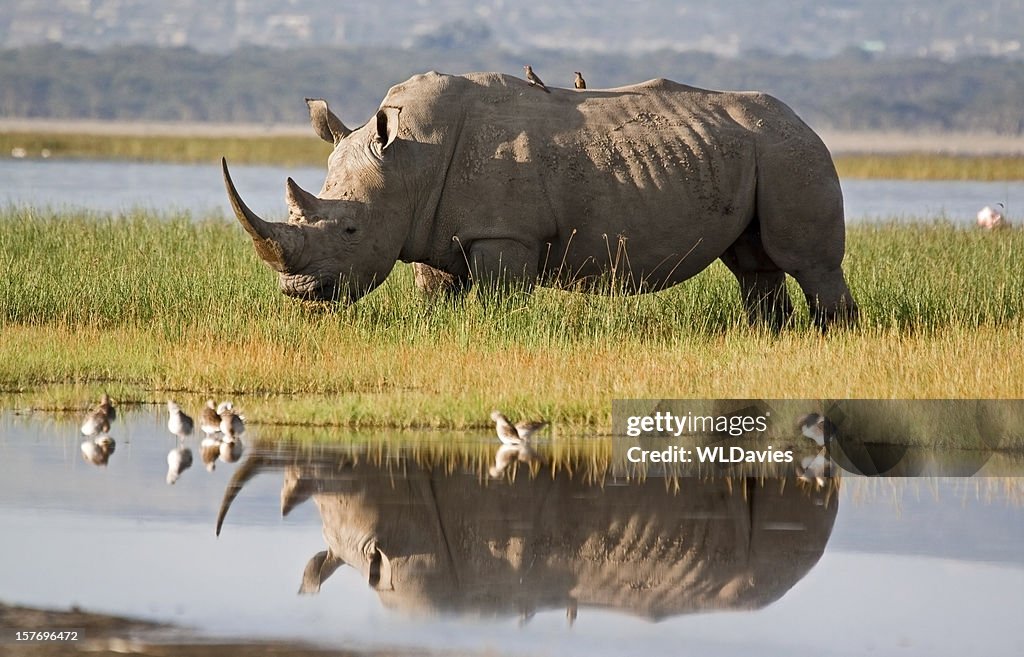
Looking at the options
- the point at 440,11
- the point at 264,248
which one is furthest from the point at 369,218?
the point at 440,11

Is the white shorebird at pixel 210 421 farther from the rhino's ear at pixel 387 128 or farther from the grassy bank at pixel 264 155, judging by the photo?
the grassy bank at pixel 264 155

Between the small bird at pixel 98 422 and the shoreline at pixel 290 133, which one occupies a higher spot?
the shoreline at pixel 290 133

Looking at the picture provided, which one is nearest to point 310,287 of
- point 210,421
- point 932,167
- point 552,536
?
point 210,421

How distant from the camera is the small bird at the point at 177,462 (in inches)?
335

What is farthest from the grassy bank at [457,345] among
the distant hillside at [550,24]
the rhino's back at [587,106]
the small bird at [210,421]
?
the distant hillside at [550,24]

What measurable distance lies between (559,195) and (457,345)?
4.65 feet

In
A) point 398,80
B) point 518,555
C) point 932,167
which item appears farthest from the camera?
point 398,80

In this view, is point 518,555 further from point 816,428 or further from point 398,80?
point 398,80

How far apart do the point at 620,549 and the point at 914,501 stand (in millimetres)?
1658

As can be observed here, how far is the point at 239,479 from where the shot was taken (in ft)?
27.4

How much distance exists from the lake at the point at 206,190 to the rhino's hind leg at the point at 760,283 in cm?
1074

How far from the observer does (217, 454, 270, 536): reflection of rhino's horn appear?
7752mm

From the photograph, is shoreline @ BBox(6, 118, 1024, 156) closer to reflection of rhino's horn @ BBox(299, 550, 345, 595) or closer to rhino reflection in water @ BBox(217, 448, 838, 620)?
rhino reflection in water @ BBox(217, 448, 838, 620)

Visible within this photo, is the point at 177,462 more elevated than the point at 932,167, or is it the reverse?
the point at 932,167
